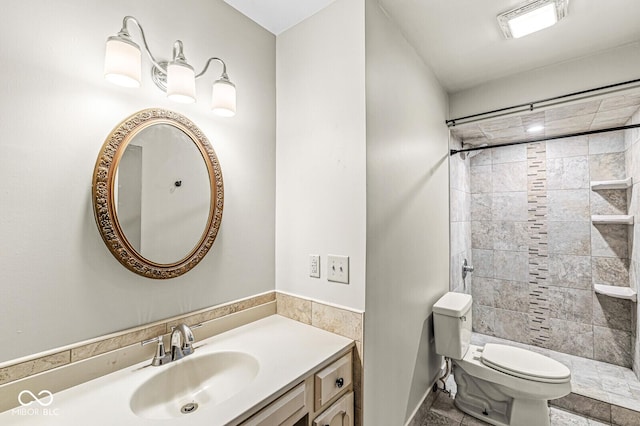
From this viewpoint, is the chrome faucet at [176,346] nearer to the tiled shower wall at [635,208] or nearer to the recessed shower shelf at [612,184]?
the tiled shower wall at [635,208]

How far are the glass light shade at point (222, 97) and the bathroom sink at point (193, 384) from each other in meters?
1.07

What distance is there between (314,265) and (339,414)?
665 millimetres

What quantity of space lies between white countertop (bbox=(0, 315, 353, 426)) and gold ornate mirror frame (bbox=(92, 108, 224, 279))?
0.37 m

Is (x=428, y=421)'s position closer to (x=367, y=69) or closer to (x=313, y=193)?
(x=313, y=193)

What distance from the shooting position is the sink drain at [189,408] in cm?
106

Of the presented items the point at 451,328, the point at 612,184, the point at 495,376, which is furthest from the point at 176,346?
the point at 612,184

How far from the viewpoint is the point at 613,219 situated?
7.97ft

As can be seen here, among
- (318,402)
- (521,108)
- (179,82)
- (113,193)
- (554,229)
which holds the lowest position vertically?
(318,402)

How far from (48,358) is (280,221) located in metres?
1.10

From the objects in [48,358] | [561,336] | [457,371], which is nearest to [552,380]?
[457,371]

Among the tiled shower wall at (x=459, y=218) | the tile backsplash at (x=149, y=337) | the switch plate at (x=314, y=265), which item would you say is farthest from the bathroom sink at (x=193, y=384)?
the tiled shower wall at (x=459, y=218)

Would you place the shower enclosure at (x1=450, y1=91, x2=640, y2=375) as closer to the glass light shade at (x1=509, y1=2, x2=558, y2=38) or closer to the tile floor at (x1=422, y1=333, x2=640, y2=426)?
the tile floor at (x1=422, y1=333, x2=640, y2=426)

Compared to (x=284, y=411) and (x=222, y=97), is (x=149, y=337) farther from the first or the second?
(x=222, y=97)

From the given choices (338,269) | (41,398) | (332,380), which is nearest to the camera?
(41,398)
